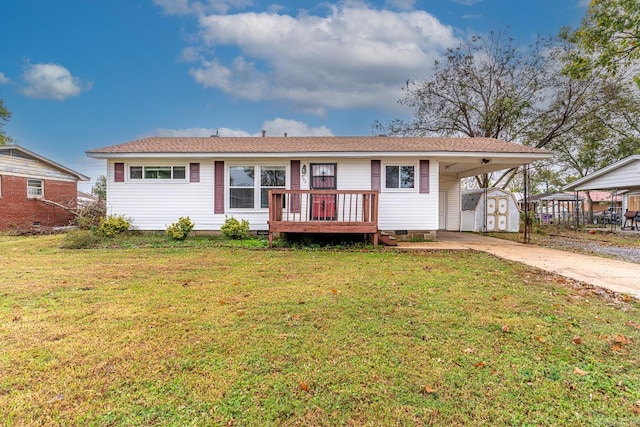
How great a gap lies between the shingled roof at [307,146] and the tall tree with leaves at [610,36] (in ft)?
7.58

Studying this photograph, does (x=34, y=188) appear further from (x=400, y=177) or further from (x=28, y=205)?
(x=400, y=177)

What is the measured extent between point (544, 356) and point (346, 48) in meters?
14.2

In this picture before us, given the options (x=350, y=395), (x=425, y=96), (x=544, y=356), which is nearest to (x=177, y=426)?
(x=350, y=395)

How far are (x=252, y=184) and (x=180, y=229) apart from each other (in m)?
2.47

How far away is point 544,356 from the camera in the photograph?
245cm

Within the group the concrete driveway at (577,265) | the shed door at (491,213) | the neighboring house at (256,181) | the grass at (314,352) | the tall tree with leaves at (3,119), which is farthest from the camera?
the tall tree with leaves at (3,119)

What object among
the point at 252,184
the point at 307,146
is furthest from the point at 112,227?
the point at 307,146

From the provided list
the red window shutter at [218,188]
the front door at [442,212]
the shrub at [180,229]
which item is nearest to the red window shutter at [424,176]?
the front door at [442,212]

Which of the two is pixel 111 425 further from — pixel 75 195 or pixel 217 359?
pixel 75 195

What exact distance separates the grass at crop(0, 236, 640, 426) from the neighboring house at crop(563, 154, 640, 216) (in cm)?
1334

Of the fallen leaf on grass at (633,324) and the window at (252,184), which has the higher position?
the window at (252,184)

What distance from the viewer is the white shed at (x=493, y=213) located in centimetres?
1334

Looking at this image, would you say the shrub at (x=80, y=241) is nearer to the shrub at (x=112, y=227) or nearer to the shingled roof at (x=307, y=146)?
the shrub at (x=112, y=227)

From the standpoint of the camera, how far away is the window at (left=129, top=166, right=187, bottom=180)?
952cm
